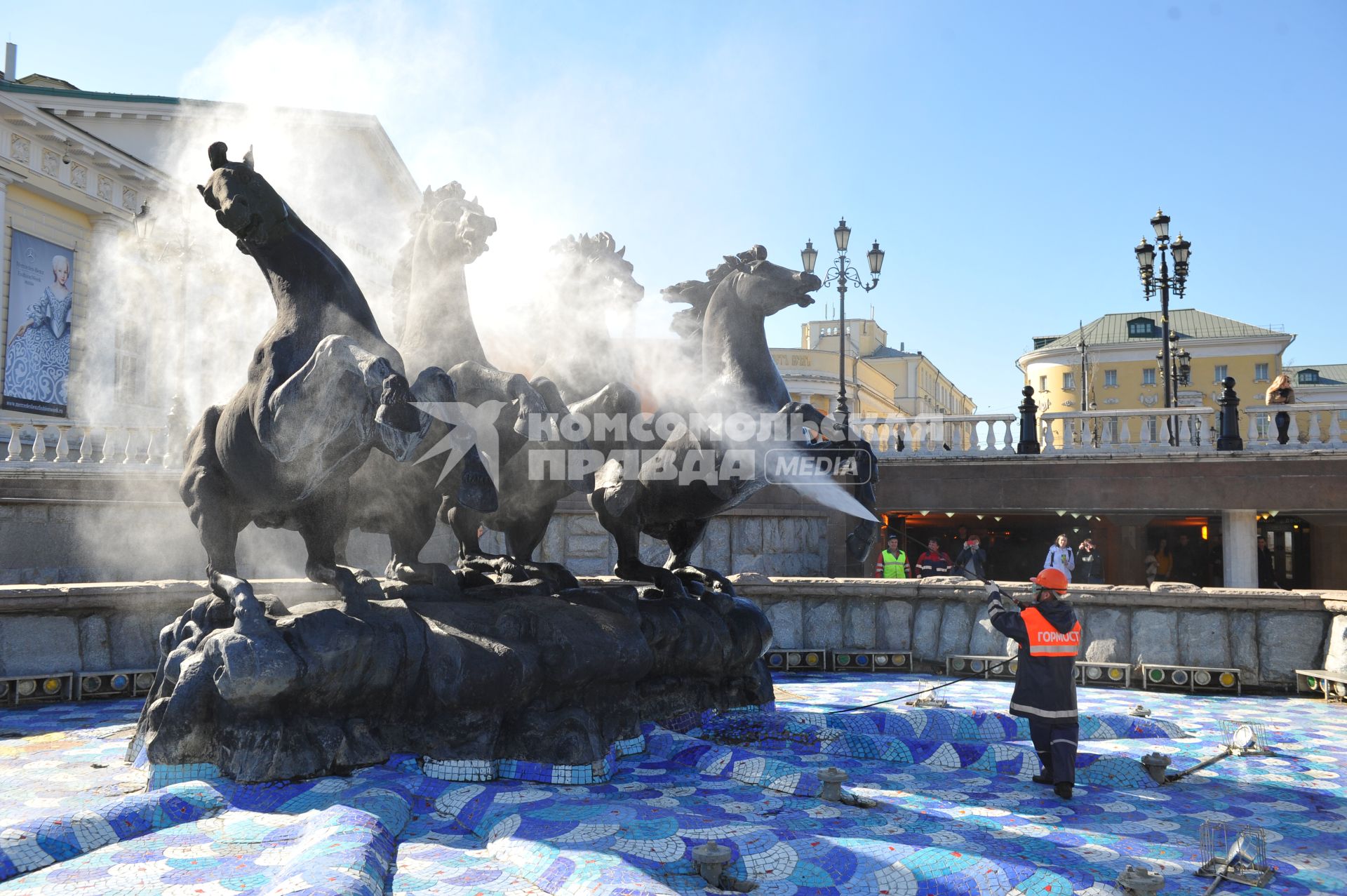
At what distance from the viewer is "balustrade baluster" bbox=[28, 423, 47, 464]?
45.8 ft

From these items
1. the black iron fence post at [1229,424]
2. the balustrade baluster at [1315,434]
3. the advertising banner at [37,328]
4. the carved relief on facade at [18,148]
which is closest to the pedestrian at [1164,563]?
the black iron fence post at [1229,424]

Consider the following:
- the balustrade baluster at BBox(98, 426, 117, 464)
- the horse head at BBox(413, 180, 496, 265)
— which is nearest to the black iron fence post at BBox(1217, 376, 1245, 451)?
the horse head at BBox(413, 180, 496, 265)

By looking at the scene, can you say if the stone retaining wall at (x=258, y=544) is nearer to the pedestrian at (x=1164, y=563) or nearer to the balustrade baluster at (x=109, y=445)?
the balustrade baluster at (x=109, y=445)

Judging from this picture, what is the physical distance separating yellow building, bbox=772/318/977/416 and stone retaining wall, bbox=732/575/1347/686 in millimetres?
19046

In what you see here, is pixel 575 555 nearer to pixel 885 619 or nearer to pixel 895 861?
pixel 885 619

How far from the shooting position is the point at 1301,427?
16203mm

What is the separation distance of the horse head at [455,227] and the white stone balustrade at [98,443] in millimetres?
8787

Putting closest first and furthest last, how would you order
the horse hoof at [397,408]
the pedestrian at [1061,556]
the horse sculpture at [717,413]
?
the horse hoof at [397,408], the horse sculpture at [717,413], the pedestrian at [1061,556]

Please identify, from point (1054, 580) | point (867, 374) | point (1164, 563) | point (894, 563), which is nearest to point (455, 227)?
point (1054, 580)

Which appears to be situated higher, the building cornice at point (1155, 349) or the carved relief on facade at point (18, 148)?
the building cornice at point (1155, 349)

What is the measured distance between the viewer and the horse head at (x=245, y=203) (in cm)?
606

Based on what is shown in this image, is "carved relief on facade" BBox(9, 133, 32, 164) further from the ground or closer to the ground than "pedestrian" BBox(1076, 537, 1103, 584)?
further from the ground

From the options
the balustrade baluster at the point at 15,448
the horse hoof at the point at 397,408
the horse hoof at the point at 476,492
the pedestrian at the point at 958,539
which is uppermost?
the balustrade baluster at the point at 15,448

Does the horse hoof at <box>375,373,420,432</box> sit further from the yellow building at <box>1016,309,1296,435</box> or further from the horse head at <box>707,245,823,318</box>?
the yellow building at <box>1016,309,1296,435</box>
